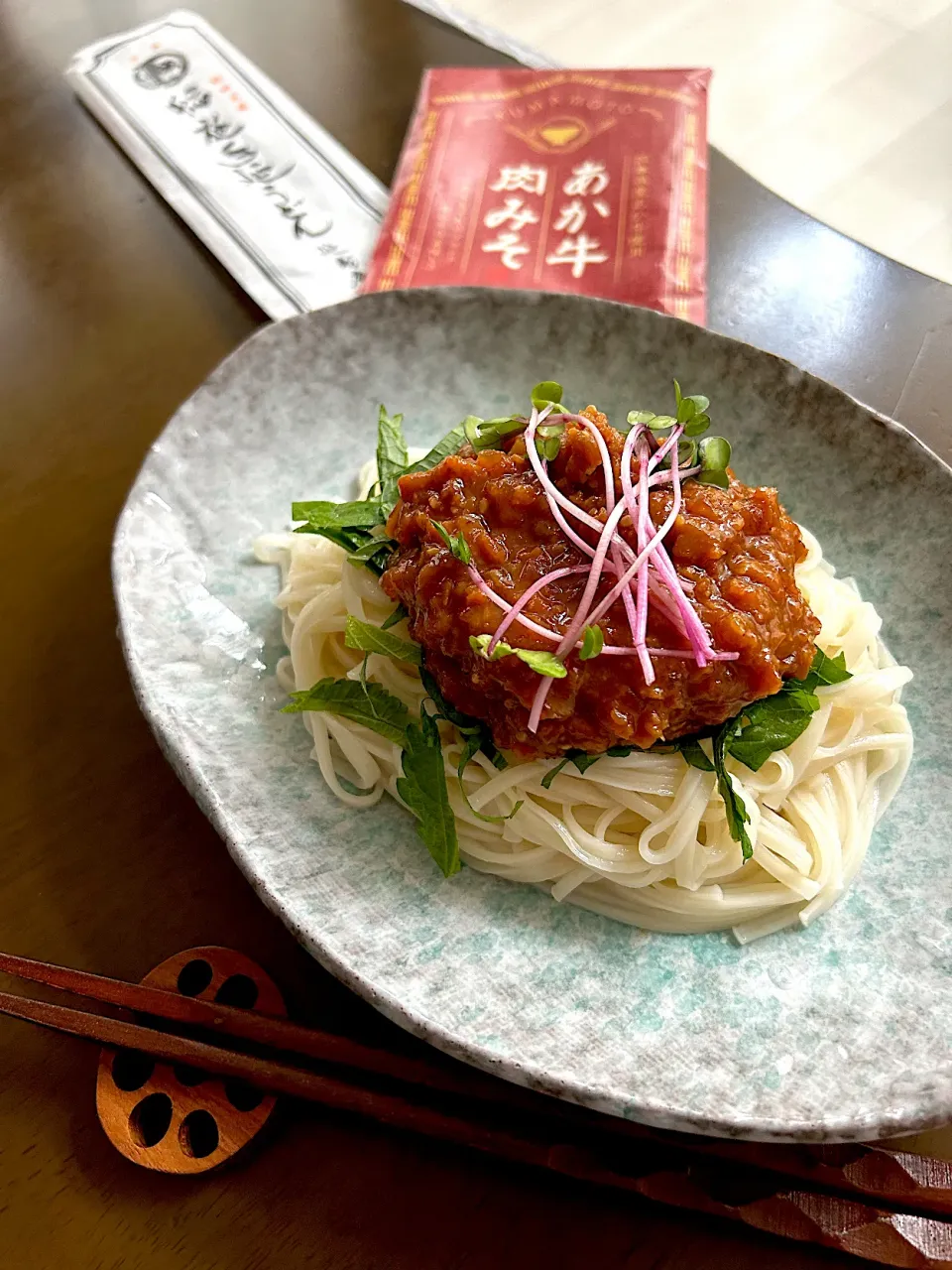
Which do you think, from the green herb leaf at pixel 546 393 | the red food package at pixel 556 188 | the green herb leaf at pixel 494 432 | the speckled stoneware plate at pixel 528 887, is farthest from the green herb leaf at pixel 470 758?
the red food package at pixel 556 188

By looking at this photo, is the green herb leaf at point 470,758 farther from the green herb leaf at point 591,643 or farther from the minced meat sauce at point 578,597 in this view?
the green herb leaf at point 591,643

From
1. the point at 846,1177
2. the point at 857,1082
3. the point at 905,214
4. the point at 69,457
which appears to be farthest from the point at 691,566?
the point at 905,214

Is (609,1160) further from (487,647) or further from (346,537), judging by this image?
(346,537)

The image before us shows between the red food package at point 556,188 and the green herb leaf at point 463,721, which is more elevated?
the red food package at point 556,188


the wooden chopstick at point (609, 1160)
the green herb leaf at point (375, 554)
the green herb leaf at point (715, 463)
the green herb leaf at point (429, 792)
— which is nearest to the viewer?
the wooden chopstick at point (609, 1160)

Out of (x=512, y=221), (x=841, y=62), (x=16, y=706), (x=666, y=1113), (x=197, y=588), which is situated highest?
(x=841, y=62)

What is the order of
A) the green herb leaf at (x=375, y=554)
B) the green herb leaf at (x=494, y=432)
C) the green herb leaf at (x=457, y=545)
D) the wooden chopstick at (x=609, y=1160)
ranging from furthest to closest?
1. the green herb leaf at (x=375, y=554)
2. the green herb leaf at (x=494, y=432)
3. the green herb leaf at (x=457, y=545)
4. the wooden chopstick at (x=609, y=1160)

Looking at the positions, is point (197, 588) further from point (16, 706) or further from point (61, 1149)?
point (61, 1149)

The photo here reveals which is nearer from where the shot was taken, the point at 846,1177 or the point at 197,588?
the point at 846,1177
